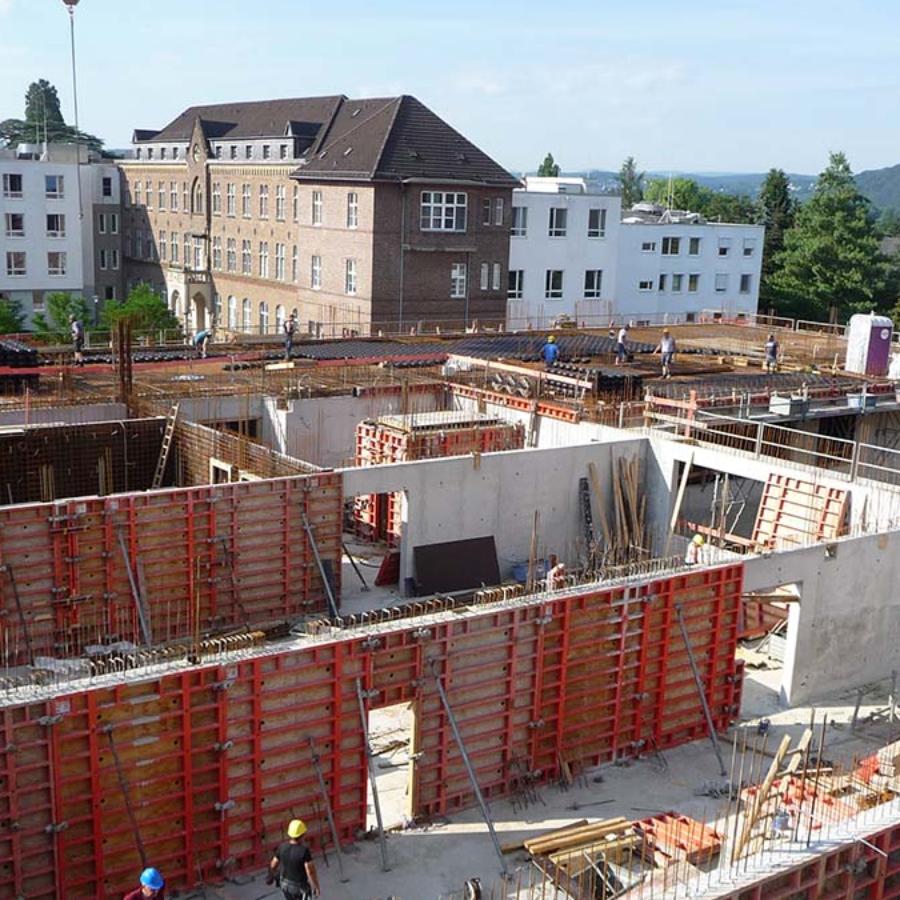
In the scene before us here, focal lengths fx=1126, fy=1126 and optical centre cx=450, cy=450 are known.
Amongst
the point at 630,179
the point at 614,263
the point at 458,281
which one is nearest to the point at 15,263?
the point at 458,281

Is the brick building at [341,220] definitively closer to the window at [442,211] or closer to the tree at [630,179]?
the window at [442,211]

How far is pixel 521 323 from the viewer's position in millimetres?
48281

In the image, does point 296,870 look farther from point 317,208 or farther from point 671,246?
point 671,246

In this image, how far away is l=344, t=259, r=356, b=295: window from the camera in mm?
44906

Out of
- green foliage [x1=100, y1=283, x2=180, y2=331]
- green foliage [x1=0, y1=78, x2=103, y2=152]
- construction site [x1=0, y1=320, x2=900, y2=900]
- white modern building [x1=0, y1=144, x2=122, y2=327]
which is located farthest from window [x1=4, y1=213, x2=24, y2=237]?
green foliage [x1=0, y1=78, x2=103, y2=152]

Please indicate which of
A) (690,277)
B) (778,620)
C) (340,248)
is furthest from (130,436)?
(690,277)

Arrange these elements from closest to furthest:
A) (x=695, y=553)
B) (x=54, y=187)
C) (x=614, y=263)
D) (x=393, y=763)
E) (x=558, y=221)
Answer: (x=393, y=763) < (x=695, y=553) < (x=558, y=221) < (x=614, y=263) < (x=54, y=187)

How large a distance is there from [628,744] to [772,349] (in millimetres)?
18315

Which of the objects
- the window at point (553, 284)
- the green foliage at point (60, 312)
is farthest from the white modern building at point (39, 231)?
the window at point (553, 284)

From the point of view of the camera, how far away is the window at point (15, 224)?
55294mm

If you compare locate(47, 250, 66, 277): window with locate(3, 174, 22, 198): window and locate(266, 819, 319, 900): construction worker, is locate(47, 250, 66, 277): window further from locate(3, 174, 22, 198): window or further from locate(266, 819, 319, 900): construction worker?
locate(266, 819, 319, 900): construction worker

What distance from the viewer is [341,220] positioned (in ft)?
148

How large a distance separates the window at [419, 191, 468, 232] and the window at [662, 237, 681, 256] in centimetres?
1570

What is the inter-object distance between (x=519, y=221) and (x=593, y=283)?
5851 mm
